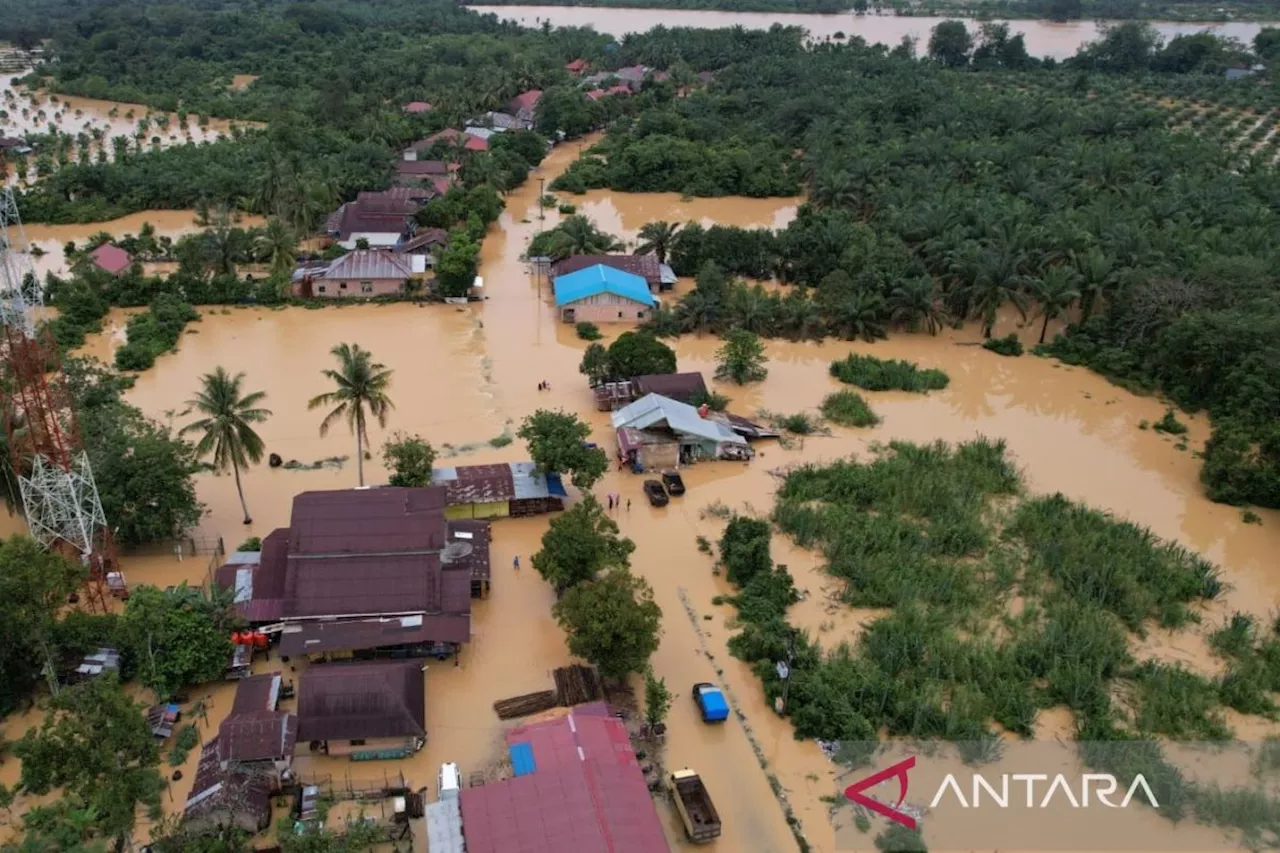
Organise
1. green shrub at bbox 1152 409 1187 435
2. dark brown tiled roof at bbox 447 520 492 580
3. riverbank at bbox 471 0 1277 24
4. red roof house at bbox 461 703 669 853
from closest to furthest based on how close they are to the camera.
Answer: red roof house at bbox 461 703 669 853 → dark brown tiled roof at bbox 447 520 492 580 → green shrub at bbox 1152 409 1187 435 → riverbank at bbox 471 0 1277 24

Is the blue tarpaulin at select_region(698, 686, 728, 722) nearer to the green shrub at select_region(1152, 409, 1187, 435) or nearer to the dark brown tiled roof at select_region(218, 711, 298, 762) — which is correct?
the dark brown tiled roof at select_region(218, 711, 298, 762)

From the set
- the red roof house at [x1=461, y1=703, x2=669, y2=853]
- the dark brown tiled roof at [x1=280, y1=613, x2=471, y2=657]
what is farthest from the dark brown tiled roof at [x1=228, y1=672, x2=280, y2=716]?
the red roof house at [x1=461, y1=703, x2=669, y2=853]

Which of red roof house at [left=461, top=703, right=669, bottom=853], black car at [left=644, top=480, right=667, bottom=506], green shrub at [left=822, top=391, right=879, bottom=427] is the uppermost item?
red roof house at [left=461, top=703, right=669, bottom=853]

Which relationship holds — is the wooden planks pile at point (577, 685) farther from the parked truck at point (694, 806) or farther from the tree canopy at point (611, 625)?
the parked truck at point (694, 806)

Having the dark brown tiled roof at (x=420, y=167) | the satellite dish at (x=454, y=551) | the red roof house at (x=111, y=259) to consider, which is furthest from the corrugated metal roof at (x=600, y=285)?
the dark brown tiled roof at (x=420, y=167)

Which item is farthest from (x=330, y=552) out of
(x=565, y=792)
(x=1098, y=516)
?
(x=1098, y=516)

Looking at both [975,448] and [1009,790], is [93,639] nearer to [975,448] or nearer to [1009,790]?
[1009,790]
